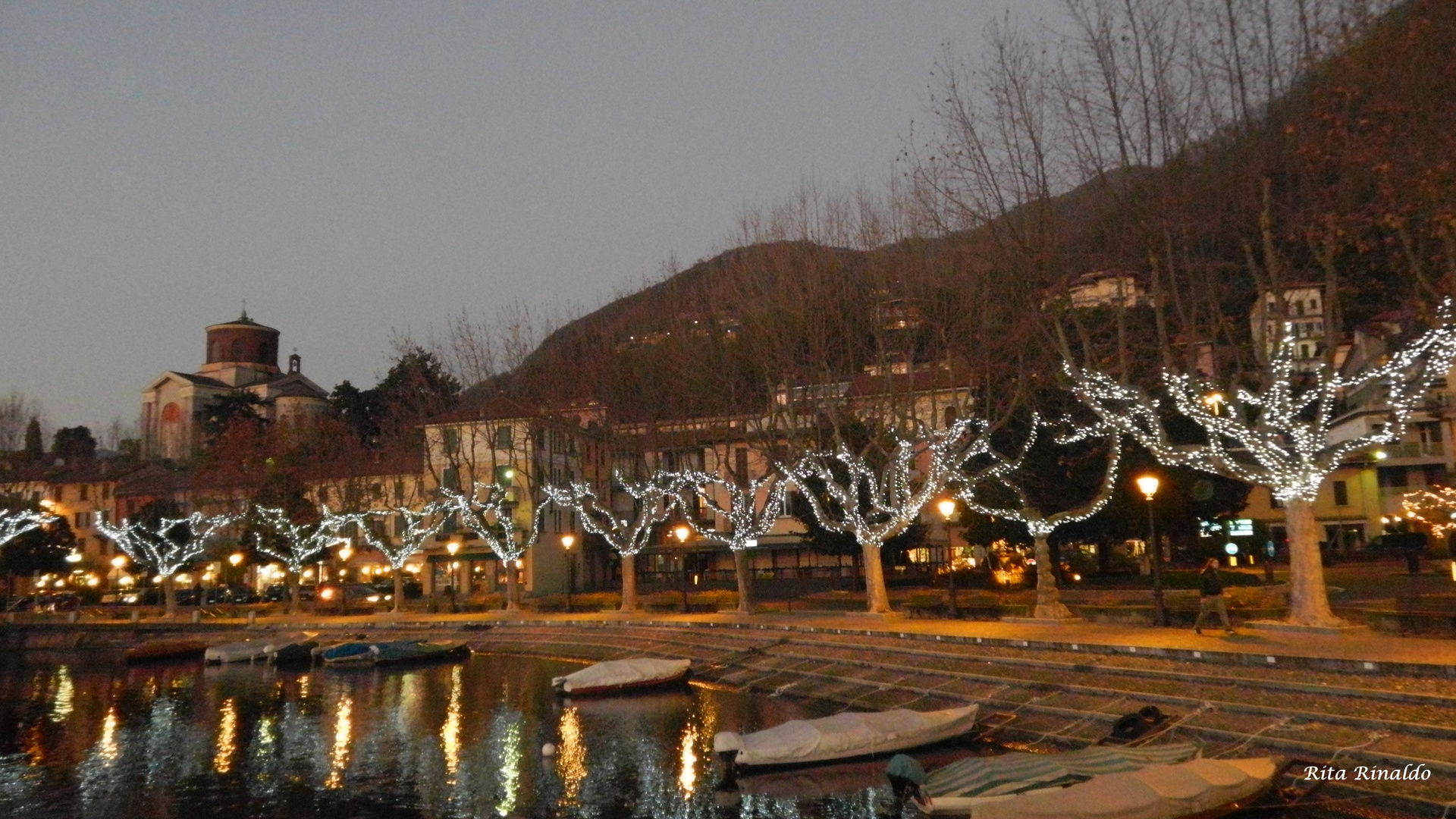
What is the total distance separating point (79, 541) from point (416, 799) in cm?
7170

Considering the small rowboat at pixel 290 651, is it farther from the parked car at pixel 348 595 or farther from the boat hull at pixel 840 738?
the boat hull at pixel 840 738

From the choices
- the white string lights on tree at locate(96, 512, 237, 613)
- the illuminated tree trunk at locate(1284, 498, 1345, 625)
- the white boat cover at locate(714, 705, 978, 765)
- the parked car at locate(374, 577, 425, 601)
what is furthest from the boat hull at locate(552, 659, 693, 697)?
the white string lights on tree at locate(96, 512, 237, 613)

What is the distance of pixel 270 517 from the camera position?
5381cm

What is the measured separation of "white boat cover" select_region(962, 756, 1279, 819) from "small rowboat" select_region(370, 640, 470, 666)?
29250 millimetres

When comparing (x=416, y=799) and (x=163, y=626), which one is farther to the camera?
(x=163, y=626)

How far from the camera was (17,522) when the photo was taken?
56.5 metres

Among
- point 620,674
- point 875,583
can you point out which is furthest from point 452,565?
point 620,674

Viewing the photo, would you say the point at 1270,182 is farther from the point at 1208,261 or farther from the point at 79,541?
the point at 79,541

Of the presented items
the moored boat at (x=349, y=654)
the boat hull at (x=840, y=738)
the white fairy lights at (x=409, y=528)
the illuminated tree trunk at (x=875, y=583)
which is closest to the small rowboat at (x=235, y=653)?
the moored boat at (x=349, y=654)

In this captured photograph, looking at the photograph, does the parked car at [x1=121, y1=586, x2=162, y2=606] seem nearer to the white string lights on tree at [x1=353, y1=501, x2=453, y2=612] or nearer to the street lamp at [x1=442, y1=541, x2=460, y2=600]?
the white string lights on tree at [x1=353, y1=501, x2=453, y2=612]

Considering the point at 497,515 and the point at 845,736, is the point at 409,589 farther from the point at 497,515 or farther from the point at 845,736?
the point at 845,736

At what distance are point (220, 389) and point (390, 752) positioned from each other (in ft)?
300

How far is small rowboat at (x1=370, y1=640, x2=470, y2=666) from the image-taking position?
38647 millimetres

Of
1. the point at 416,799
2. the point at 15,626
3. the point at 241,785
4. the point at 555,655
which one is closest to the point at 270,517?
the point at 15,626
